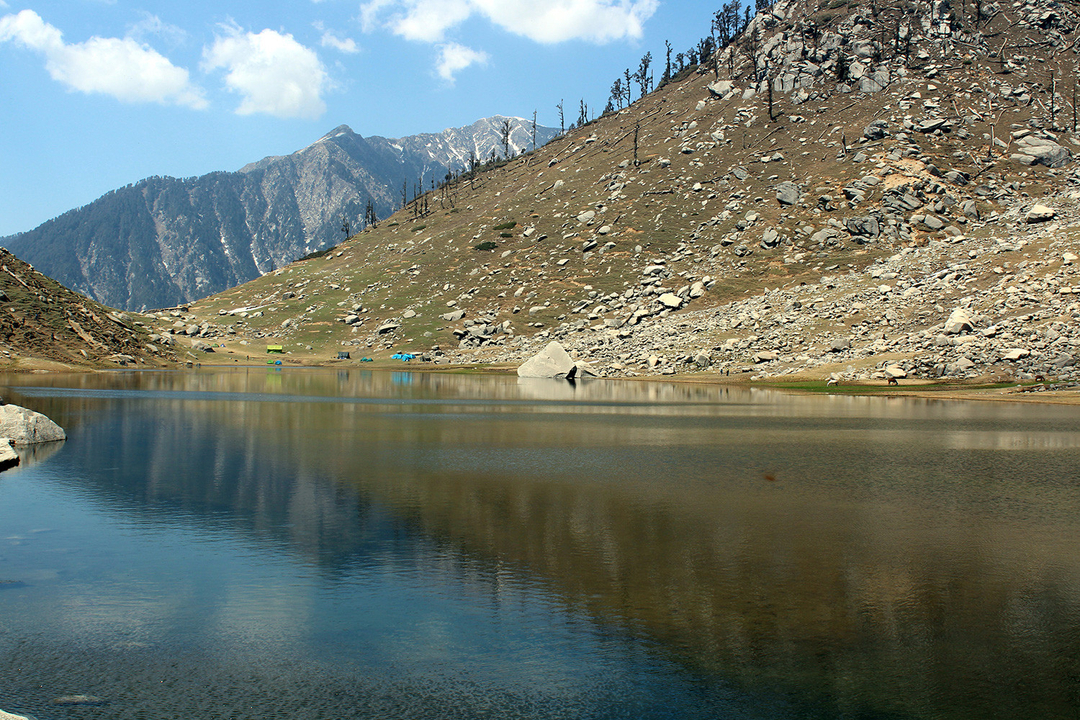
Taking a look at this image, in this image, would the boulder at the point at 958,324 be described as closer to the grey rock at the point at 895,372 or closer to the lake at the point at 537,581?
the grey rock at the point at 895,372

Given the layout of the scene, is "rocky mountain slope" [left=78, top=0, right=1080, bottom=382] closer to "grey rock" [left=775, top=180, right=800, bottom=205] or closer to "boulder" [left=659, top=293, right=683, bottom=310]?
"grey rock" [left=775, top=180, right=800, bottom=205]

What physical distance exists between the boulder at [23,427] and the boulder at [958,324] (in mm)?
71619

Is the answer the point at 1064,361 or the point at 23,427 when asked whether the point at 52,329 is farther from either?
the point at 1064,361

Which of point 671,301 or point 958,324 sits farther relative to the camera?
point 671,301

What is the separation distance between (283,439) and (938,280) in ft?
252

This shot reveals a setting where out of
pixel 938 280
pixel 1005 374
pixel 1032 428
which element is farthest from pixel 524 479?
pixel 938 280

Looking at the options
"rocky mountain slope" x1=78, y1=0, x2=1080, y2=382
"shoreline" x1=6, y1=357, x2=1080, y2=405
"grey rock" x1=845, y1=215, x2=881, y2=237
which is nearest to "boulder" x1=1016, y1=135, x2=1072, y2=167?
"rocky mountain slope" x1=78, y1=0, x2=1080, y2=382

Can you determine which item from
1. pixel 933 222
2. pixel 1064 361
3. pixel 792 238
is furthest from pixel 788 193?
pixel 1064 361

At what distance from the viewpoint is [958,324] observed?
69.8 meters

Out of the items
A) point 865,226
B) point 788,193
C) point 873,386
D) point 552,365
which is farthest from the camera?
point 788,193

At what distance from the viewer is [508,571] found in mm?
15305

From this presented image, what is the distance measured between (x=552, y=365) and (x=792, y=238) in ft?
167

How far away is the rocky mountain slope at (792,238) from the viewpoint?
79188 millimetres

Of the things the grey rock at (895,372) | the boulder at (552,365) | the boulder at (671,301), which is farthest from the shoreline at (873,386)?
the boulder at (671,301)
